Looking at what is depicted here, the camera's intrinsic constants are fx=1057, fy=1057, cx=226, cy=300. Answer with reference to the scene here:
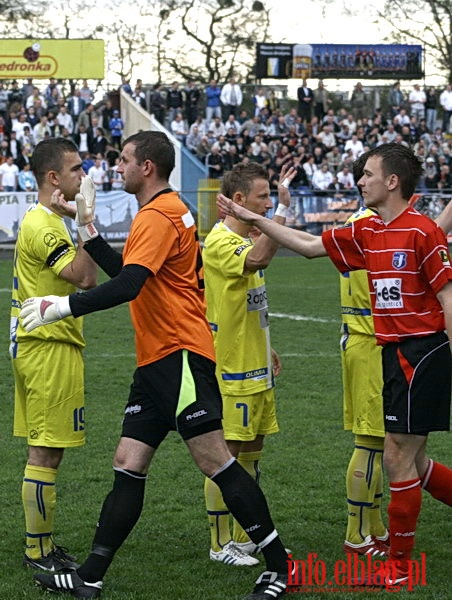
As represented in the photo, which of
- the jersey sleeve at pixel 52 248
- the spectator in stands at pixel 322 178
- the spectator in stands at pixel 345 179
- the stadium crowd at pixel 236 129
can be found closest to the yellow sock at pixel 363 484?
the jersey sleeve at pixel 52 248

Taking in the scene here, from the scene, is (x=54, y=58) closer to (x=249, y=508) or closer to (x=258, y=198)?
(x=258, y=198)

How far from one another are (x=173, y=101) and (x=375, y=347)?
29.4m

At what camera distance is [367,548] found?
5.87 metres

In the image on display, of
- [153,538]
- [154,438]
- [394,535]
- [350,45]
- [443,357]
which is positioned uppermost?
[350,45]

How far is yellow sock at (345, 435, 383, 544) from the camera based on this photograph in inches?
234

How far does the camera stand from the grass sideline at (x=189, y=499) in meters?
5.41

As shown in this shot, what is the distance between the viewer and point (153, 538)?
6121mm

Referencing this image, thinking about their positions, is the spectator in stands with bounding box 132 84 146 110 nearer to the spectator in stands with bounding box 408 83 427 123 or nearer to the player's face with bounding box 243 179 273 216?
the spectator in stands with bounding box 408 83 427 123

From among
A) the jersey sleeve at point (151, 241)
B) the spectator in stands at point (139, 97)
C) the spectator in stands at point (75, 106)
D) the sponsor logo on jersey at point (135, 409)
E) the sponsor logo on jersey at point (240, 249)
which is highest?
the spectator in stands at point (139, 97)

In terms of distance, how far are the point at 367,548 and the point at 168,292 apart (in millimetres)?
1941

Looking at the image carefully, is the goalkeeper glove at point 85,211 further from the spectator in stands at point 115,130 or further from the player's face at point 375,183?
the spectator in stands at point 115,130

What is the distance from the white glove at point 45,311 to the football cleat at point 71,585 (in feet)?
4.08

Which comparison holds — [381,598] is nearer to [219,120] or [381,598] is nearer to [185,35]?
[219,120]

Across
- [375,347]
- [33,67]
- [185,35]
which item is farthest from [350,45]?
[375,347]
